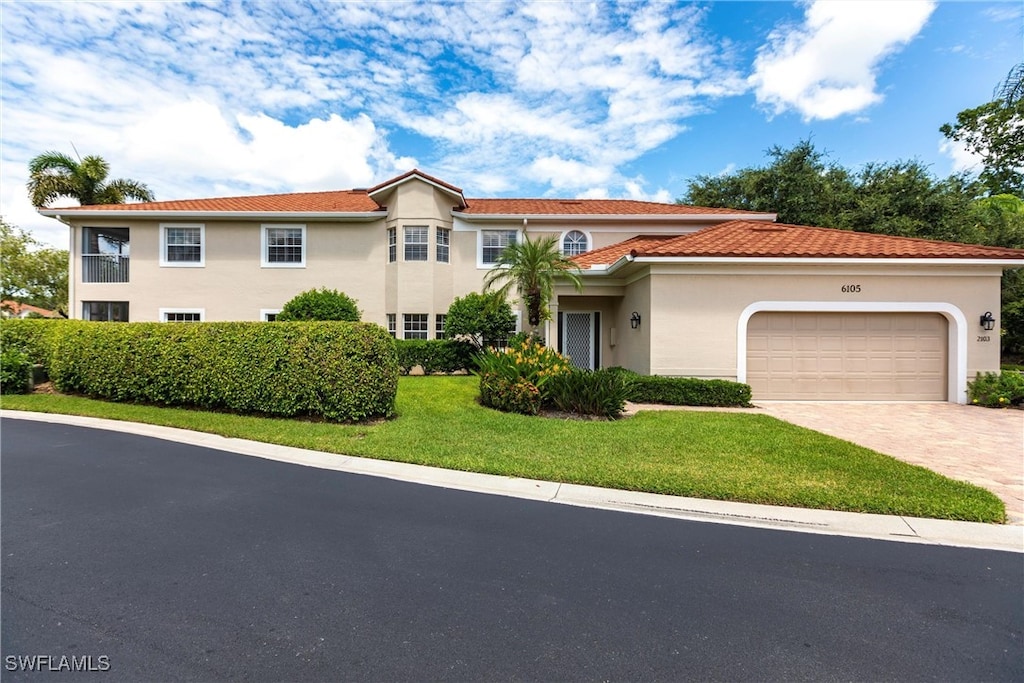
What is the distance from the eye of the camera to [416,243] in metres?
17.5

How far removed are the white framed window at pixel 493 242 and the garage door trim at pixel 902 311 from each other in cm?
926

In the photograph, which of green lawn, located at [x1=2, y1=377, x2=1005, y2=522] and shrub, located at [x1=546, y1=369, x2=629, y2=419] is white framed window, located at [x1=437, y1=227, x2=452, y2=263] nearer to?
green lawn, located at [x1=2, y1=377, x2=1005, y2=522]

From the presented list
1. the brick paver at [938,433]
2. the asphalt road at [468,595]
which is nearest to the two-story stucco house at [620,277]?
the brick paver at [938,433]

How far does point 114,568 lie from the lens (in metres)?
3.58

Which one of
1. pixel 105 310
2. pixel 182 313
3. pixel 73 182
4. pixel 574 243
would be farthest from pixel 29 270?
pixel 574 243

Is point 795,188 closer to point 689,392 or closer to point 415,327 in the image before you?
point 689,392

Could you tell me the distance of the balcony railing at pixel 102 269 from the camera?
1803 cm

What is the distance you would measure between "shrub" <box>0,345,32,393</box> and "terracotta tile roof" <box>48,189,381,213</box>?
7.47 metres

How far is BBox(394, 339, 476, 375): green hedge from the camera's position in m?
16.1

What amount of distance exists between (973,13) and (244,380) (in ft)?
56.9

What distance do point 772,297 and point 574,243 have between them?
8.24 m

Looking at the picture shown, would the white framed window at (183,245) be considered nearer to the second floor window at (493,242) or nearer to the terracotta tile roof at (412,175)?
the terracotta tile roof at (412,175)

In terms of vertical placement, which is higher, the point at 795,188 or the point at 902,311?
the point at 795,188

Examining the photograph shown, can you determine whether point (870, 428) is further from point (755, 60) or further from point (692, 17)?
point (755, 60)
